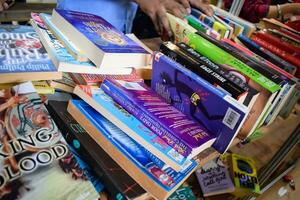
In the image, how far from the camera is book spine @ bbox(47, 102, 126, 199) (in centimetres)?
47

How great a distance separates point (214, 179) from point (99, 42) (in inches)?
27.3

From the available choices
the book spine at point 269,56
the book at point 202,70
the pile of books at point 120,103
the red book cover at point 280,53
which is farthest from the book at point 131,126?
the red book cover at point 280,53

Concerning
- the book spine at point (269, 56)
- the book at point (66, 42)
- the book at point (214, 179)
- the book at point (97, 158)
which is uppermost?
the book at point (66, 42)

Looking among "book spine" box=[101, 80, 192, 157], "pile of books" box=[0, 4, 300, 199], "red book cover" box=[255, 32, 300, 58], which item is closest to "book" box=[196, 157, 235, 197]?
"pile of books" box=[0, 4, 300, 199]

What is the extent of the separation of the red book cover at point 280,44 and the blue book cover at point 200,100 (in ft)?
1.74

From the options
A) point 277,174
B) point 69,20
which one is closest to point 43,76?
point 69,20

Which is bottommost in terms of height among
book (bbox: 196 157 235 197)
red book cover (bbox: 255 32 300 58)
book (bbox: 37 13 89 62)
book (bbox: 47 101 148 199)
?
book (bbox: 196 157 235 197)

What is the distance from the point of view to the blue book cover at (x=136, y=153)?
472 mm

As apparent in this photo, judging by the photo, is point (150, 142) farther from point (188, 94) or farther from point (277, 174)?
point (277, 174)

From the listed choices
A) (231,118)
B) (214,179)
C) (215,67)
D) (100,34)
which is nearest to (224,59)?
(215,67)

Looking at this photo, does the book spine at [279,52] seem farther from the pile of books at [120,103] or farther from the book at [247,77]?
the book at [247,77]

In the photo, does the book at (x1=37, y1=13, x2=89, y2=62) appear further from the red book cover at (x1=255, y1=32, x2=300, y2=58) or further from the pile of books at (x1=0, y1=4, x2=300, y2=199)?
the red book cover at (x1=255, y1=32, x2=300, y2=58)

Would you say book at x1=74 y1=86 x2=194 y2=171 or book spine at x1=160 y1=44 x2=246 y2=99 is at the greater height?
book spine at x1=160 y1=44 x2=246 y2=99

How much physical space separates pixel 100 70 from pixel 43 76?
115 millimetres
